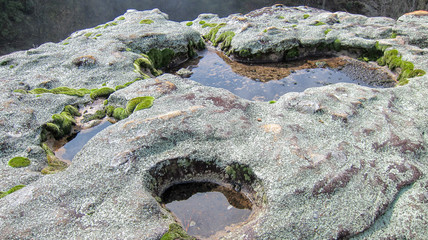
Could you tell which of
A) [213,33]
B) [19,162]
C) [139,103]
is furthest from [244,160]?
[213,33]

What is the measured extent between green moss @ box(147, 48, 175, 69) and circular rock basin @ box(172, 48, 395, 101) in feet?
6.70

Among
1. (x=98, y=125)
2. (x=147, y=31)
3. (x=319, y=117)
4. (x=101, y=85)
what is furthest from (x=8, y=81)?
(x=319, y=117)

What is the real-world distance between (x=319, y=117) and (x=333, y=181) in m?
5.14

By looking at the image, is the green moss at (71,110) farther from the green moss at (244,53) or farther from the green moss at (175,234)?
the green moss at (244,53)

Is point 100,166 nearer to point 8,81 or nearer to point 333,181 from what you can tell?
point 333,181

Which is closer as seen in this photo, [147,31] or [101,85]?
[101,85]

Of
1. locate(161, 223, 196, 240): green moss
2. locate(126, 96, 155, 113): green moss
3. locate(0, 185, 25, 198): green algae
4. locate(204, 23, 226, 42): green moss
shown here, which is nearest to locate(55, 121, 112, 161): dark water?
locate(126, 96, 155, 113): green moss

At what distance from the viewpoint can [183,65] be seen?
30.4 metres

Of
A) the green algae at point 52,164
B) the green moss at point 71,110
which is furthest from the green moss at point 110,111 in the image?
the green algae at point 52,164

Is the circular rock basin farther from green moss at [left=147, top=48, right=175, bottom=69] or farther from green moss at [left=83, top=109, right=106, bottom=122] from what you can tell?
green moss at [left=83, top=109, right=106, bottom=122]

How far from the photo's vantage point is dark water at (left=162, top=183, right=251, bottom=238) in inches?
472

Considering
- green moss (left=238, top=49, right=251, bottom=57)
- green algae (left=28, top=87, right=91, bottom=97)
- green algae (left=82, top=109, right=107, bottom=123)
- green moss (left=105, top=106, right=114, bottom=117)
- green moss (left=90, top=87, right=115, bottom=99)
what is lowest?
green moss (left=238, top=49, right=251, bottom=57)

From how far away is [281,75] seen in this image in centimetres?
2639

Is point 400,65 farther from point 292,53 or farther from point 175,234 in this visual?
point 175,234
